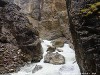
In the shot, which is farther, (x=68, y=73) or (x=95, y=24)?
(x=68, y=73)

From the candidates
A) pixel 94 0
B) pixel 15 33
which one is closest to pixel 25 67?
pixel 15 33

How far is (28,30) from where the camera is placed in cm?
1252

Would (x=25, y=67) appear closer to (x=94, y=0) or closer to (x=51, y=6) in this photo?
(x=94, y=0)

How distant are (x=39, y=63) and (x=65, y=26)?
7.68 m

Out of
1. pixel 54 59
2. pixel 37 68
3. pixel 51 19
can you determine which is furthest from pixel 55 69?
pixel 51 19

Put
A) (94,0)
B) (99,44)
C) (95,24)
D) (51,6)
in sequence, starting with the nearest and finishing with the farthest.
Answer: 1. (99,44)
2. (95,24)
3. (94,0)
4. (51,6)

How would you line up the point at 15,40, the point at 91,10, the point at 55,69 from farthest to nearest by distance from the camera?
the point at 15,40 → the point at 55,69 → the point at 91,10

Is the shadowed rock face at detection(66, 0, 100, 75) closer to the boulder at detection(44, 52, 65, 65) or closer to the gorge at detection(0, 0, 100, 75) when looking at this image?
the gorge at detection(0, 0, 100, 75)

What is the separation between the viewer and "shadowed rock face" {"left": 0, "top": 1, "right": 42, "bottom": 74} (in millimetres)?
11145

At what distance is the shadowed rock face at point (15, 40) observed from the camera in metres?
11.1

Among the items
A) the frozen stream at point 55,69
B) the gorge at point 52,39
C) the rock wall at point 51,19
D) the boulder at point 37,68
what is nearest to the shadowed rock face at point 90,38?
the gorge at point 52,39

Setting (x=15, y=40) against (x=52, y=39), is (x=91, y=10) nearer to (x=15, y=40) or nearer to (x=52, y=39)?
(x=15, y=40)

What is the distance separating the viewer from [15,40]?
12.5 m

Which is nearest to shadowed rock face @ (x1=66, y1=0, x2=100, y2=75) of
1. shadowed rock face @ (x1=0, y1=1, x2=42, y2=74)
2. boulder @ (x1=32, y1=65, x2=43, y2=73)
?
boulder @ (x1=32, y1=65, x2=43, y2=73)
